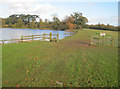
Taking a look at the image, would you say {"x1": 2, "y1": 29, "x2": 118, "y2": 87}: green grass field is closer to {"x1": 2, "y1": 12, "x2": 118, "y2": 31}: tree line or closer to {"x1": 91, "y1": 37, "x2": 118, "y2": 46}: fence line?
{"x1": 91, "y1": 37, "x2": 118, "y2": 46}: fence line

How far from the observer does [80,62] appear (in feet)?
27.6

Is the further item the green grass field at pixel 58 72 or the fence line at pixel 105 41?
the fence line at pixel 105 41

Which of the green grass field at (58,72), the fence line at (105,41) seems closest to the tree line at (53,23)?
the fence line at (105,41)

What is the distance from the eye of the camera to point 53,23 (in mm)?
81625

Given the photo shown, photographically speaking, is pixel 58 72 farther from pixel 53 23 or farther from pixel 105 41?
pixel 53 23

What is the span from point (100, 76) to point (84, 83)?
1.25 m

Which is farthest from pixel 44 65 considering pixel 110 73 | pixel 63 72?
pixel 110 73

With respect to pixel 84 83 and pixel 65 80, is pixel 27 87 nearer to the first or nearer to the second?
pixel 65 80

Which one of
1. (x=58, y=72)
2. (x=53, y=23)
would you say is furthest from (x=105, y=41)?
(x=53, y=23)

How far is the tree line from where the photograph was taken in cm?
6262

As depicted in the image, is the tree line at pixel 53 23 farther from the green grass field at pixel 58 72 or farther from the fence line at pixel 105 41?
the green grass field at pixel 58 72

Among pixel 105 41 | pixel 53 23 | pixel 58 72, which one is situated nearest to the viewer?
pixel 58 72

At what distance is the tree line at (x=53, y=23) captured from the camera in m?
62.6

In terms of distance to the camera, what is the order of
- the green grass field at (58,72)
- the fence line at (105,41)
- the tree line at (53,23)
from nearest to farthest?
the green grass field at (58,72) < the fence line at (105,41) < the tree line at (53,23)
